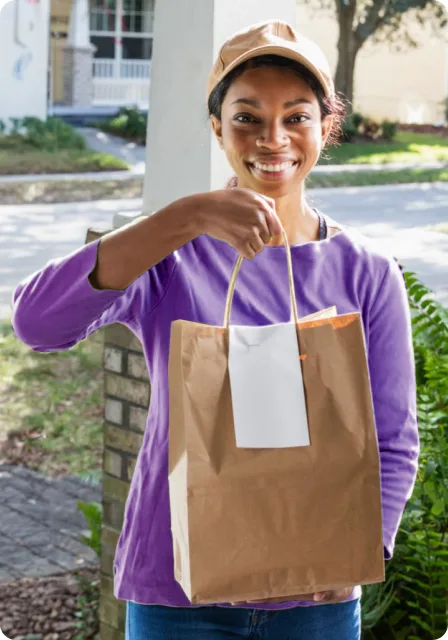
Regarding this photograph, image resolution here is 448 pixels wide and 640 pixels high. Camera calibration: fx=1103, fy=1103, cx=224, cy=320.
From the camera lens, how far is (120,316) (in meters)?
1.62

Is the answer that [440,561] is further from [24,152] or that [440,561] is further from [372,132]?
[372,132]

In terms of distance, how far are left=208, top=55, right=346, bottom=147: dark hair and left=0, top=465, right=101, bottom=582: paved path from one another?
3.07 meters

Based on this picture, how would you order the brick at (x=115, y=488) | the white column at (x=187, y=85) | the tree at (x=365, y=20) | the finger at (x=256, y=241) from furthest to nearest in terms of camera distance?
the tree at (x=365, y=20) → the brick at (x=115, y=488) → the white column at (x=187, y=85) → the finger at (x=256, y=241)

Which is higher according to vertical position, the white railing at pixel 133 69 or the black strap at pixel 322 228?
the black strap at pixel 322 228

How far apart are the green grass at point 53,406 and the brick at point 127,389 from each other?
2655 millimetres

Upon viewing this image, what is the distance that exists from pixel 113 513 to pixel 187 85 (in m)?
1.29

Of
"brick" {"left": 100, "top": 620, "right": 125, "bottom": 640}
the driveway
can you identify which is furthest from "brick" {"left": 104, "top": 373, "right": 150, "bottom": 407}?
the driveway

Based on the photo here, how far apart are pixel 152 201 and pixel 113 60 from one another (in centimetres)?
2162

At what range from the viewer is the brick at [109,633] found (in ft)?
11.1

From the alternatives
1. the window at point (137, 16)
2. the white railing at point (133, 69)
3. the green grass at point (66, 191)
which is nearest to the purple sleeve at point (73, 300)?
the green grass at point (66, 191)

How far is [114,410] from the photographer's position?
3.20 metres

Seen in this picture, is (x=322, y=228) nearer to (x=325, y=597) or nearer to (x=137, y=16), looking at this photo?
(x=325, y=597)

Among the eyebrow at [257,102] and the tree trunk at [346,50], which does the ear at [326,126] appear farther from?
the tree trunk at [346,50]

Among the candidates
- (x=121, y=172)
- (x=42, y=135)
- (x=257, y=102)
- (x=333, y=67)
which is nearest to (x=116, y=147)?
(x=42, y=135)
